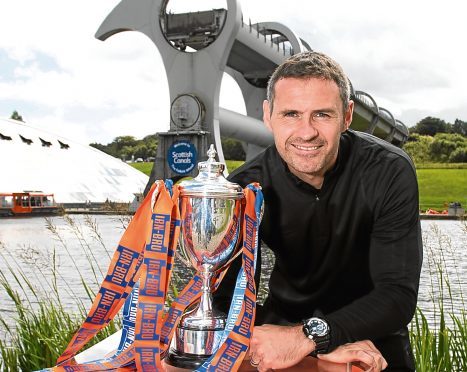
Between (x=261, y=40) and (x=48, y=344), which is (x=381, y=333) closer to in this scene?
(x=48, y=344)

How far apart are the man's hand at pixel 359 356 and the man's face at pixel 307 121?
50 cm

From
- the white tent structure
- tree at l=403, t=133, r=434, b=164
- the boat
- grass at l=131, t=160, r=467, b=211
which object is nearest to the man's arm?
the boat

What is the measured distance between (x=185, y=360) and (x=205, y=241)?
31 centimetres

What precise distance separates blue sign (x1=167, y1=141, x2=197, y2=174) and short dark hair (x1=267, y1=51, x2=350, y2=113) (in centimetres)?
2532

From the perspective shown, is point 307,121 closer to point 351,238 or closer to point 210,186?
point 210,186

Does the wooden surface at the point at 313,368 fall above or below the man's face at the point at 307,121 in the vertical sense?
below

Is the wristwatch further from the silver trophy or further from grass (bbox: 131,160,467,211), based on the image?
grass (bbox: 131,160,467,211)

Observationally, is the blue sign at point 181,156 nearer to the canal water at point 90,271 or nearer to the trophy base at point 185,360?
the canal water at point 90,271

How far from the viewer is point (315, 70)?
1787 mm

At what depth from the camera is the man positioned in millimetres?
1787

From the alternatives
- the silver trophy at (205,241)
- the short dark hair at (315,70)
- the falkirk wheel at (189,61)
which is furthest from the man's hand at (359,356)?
the falkirk wheel at (189,61)

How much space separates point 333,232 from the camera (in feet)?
6.80

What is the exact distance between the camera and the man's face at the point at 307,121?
70.6 inches

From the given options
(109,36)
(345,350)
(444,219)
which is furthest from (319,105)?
(444,219)
